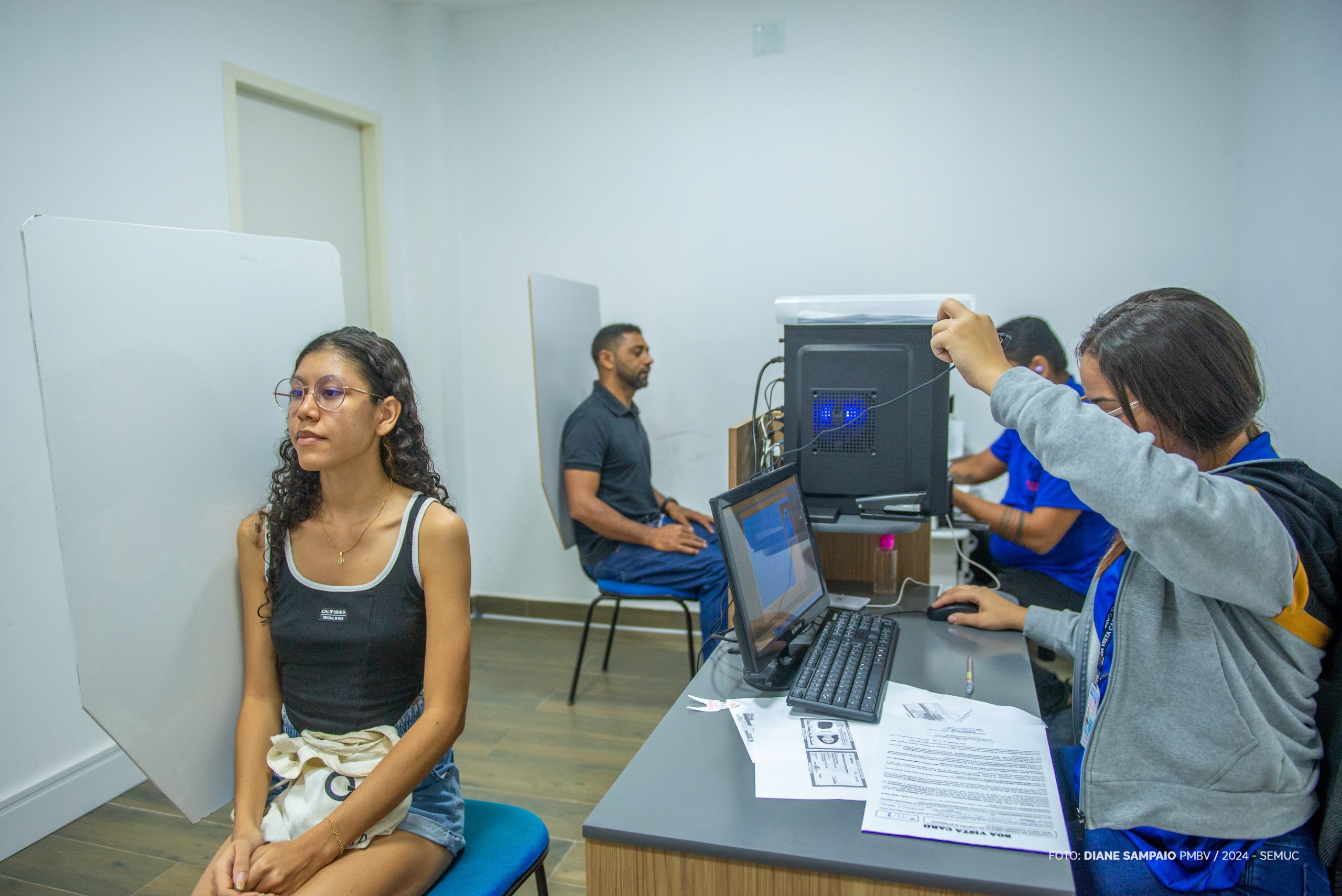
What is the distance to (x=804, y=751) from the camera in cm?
122

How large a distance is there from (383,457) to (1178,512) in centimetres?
125

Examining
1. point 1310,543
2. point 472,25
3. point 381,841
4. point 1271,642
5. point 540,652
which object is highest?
point 472,25

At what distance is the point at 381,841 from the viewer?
1292mm

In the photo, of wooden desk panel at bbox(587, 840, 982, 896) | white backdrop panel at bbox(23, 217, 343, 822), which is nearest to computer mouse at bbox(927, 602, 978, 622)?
wooden desk panel at bbox(587, 840, 982, 896)

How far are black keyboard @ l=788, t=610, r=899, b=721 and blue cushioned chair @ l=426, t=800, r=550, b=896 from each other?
0.50 m

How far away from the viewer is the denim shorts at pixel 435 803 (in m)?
1.35

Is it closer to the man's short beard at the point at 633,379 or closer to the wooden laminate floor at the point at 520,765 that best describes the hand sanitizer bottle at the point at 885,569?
the wooden laminate floor at the point at 520,765

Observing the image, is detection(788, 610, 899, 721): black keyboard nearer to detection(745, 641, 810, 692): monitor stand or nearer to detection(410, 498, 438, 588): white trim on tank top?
detection(745, 641, 810, 692): monitor stand

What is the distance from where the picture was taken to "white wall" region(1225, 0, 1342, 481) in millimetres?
2312

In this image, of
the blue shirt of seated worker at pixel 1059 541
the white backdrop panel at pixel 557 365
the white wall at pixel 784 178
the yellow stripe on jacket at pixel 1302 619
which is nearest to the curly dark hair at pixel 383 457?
the yellow stripe on jacket at pixel 1302 619

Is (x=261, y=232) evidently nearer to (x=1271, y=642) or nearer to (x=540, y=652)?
(x=540, y=652)

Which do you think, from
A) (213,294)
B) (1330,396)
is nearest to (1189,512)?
(213,294)

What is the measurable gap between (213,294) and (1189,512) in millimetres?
1435

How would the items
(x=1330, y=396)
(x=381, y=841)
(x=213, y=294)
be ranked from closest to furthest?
(x=381, y=841)
(x=213, y=294)
(x=1330, y=396)
